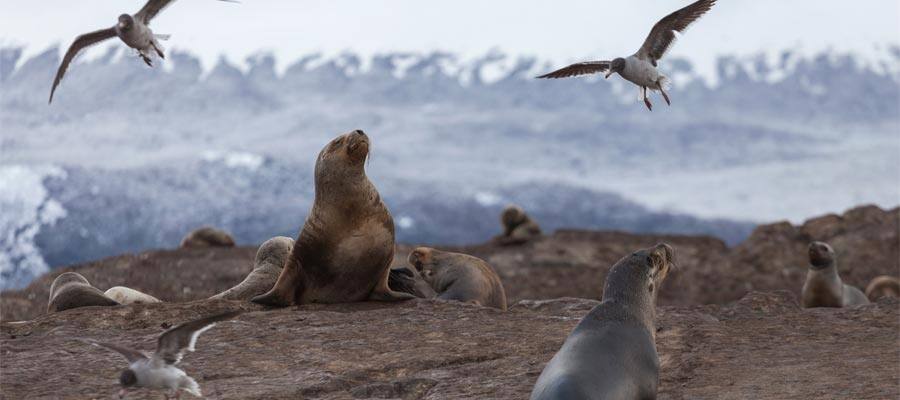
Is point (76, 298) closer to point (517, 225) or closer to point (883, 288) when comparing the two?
point (883, 288)

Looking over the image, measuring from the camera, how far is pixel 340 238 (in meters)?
10.5

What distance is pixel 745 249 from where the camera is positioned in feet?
82.1

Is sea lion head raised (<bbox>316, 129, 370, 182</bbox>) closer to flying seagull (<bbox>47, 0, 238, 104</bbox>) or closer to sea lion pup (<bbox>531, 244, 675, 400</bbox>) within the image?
flying seagull (<bbox>47, 0, 238, 104</bbox>)

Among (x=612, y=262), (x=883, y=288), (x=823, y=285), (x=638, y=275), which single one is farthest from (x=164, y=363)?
(x=612, y=262)

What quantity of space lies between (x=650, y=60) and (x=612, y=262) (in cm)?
1496

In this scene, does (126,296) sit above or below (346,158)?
below

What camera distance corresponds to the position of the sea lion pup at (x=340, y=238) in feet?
34.3

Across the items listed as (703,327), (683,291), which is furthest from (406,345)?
(683,291)

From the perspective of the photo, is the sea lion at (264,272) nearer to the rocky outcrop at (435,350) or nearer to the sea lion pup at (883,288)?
the rocky outcrop at (435,350)

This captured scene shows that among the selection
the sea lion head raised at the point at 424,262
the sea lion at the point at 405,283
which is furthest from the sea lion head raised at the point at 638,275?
the sea lion head raised at the point at 424,262

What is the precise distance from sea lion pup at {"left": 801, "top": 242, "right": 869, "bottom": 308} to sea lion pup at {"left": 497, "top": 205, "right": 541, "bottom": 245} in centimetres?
1076

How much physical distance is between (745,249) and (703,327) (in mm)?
15547

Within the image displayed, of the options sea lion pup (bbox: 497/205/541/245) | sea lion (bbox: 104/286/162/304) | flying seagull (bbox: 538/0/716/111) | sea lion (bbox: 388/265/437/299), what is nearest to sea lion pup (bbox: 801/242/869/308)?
sea lion (bbox: 388/265/437/299)

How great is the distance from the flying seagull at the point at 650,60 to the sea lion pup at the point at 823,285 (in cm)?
585
